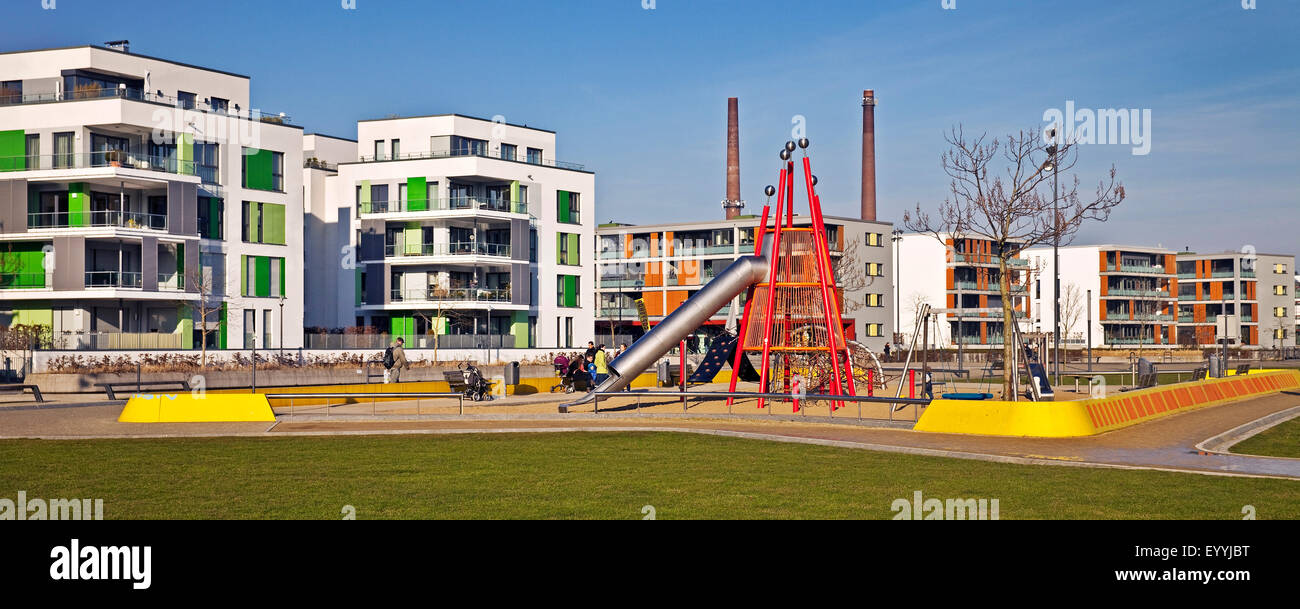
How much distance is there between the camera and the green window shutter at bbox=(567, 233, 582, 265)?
78.2 meters

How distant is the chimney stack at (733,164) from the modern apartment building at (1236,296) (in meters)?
56.8

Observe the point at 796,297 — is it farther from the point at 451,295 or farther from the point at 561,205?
the point at 561,205

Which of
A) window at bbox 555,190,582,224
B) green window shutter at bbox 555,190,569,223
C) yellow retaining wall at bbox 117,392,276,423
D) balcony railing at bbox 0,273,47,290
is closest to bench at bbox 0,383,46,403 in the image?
yellow retaining wall at bbox 117,392,276,423

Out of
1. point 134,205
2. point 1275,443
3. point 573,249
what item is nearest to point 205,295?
point 134,205

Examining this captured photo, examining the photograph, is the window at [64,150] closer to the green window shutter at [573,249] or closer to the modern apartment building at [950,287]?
the green window shutter at [573,249]

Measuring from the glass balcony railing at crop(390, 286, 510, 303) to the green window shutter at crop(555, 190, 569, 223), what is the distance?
7.35m

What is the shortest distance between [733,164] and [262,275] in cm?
4446

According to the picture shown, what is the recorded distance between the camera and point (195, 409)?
26.8 metres

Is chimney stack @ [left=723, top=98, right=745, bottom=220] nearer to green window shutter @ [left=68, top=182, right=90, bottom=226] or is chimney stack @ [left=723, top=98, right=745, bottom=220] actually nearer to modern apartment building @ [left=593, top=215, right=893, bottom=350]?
modern apartment building @ [left=593, top=215, right=893, bottom=350]

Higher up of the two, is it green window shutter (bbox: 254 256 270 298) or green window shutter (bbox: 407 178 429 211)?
green window shutter (bbox: 407 178 429 211)

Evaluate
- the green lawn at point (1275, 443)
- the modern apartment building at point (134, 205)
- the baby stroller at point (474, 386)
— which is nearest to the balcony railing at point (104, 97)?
the modern apartment building at point (134, 205)

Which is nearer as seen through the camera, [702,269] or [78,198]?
[78,198]
